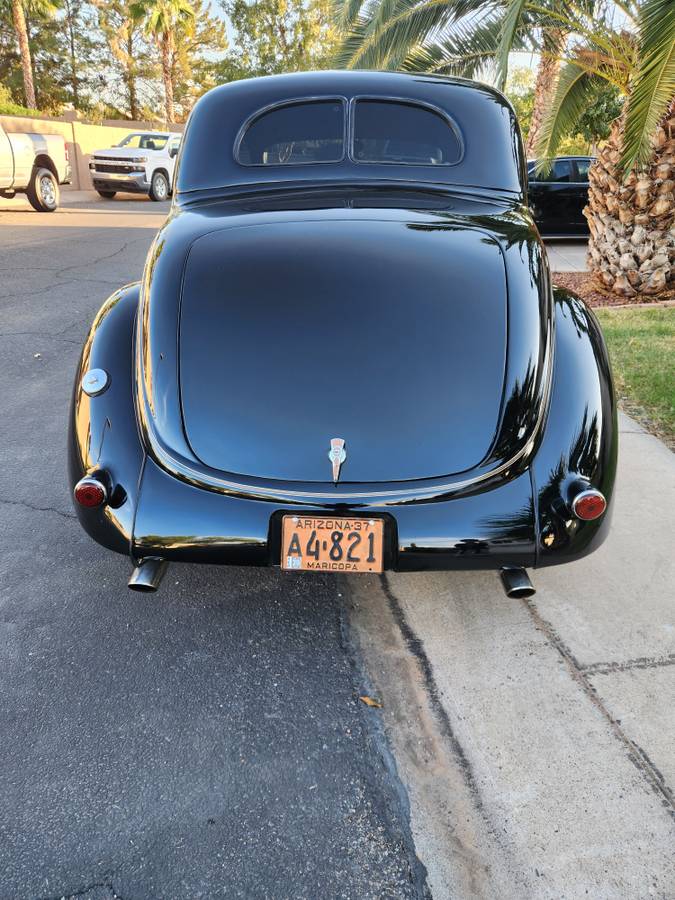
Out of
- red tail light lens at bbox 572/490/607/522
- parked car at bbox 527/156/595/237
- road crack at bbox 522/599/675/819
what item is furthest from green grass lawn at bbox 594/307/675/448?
parked car at bbox 527/156/595/237

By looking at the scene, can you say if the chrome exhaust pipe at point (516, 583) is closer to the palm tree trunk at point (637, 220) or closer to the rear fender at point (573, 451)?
the rear fender at point (573, 451)

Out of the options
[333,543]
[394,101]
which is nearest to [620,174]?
[394,101]

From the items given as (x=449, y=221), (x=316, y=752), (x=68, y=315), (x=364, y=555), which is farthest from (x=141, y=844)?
(x=68, y=315)

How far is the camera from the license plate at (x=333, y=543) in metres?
2.08

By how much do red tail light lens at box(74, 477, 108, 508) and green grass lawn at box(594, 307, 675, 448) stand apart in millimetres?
3257

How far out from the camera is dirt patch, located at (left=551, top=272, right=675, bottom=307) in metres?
7.54

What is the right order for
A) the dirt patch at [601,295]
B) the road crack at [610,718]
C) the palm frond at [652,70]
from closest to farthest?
1. the road crack at [610,718]
2. the palm frond at [652,70]
3. the dirt patch at [601,295]

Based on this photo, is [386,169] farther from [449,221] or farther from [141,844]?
[141,844]

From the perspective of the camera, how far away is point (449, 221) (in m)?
2.79

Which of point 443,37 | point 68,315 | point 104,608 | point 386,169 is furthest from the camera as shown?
point 443,37

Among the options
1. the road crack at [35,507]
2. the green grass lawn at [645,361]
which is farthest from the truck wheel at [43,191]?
the road crack at [35,507]

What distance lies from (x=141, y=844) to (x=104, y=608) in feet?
3.46

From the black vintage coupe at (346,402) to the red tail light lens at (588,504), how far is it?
0.04ft

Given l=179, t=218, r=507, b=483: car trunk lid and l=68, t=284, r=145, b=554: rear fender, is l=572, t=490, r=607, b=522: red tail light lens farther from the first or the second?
l=68, t=284, r=145, b=554: rear fender
